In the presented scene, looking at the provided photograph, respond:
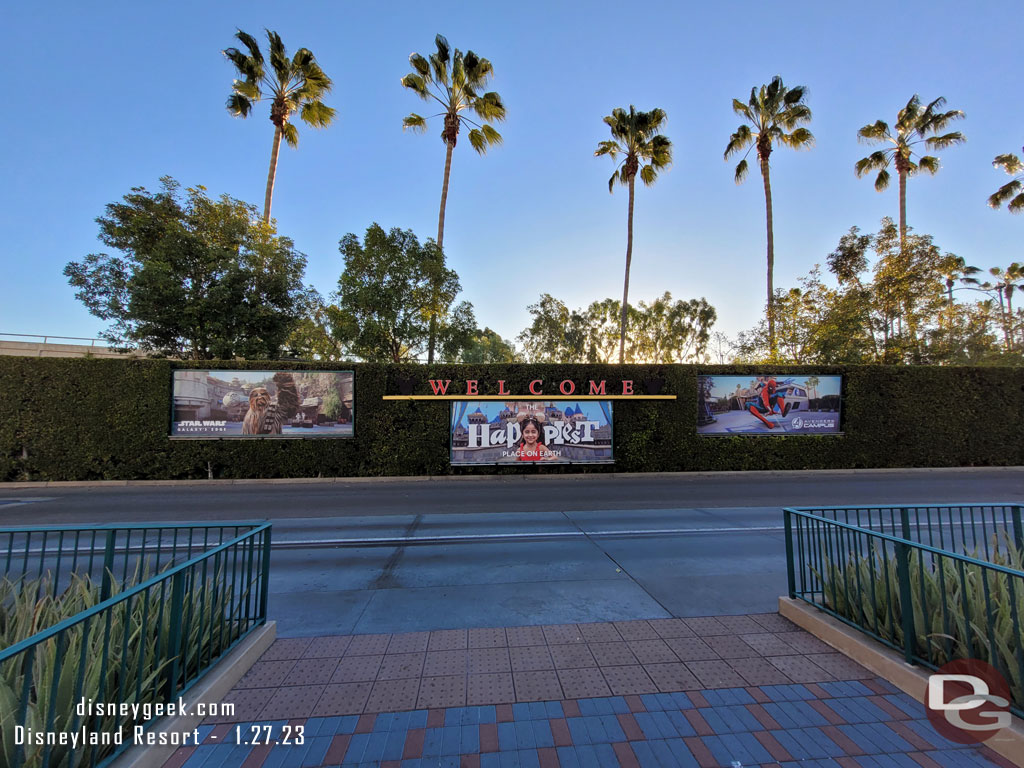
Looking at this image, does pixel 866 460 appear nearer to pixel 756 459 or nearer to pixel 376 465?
pixel 756 459

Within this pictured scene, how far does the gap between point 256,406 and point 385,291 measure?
5437 mm

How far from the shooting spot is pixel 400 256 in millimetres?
14031

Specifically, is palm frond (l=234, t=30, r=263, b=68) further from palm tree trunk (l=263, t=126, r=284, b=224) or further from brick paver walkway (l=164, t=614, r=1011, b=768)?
brick paver walkway (l=164, t=614, r=1011, b=768)

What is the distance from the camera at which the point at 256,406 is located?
13.3 metres

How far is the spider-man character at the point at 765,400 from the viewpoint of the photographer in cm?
1484

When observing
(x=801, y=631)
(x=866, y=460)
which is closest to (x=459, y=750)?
(x=801, y=631)

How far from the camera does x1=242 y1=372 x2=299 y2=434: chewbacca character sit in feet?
43.3

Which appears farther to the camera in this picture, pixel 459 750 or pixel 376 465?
pixel 376 465

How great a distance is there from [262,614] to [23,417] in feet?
49.1

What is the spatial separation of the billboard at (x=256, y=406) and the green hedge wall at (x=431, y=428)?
0.95 feet

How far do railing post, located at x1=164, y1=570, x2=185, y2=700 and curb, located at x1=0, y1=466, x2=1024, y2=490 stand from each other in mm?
10890

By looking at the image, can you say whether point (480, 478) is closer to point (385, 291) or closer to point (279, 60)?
point (385, 291)

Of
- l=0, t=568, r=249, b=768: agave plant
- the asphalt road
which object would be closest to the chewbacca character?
the asphalt road

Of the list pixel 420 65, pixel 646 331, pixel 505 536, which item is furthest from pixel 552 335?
pixel 505 536
